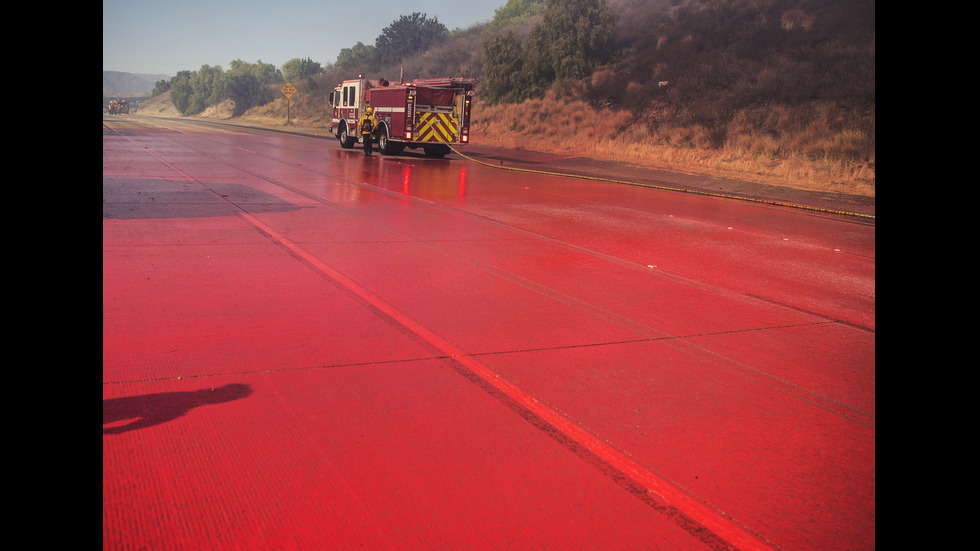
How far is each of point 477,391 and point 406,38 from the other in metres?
94.6

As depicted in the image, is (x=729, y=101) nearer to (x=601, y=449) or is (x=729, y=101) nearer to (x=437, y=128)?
(x=437, y=128)

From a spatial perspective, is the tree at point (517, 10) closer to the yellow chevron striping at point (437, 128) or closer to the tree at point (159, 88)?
the yellow chevron striping at point (437, 128)

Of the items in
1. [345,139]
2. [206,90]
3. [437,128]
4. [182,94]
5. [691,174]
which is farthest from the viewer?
[182,94]

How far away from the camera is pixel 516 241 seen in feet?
36.1

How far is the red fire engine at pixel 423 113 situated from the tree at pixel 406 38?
6472 centimetres

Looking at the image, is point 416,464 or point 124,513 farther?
point 416,464

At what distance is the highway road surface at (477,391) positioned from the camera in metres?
3.40

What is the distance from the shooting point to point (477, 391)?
496 cm

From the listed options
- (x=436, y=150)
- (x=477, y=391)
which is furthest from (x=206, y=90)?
(x=477, y=391)

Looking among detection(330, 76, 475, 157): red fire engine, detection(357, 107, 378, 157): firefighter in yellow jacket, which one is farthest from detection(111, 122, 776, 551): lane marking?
detection(357, 107, 378, 157): firefighter in yellow jacket

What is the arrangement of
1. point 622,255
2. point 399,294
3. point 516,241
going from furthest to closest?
1. point 516,241
2. point 622,255
3. point 399,294
